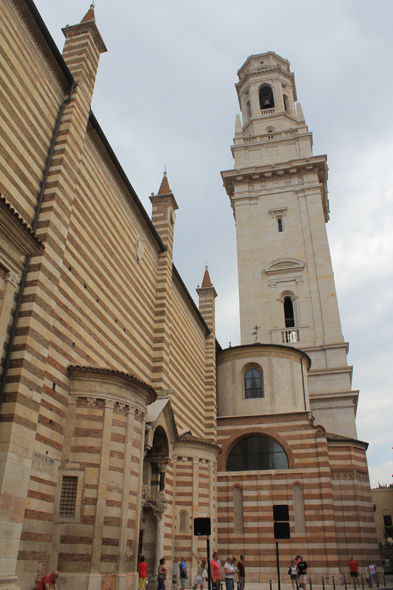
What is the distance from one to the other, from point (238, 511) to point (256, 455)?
2.76 m

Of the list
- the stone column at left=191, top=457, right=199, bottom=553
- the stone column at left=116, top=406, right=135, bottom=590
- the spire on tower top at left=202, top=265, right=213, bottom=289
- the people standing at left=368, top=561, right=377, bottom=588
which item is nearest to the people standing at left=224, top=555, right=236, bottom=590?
the stone column at left=191, top=457, right=199, bottom=553

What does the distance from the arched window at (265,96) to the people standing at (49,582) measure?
44.8 meters

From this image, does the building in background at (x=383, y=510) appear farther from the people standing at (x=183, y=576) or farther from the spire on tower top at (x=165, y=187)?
the spire on tower top at (x=165, y=187)

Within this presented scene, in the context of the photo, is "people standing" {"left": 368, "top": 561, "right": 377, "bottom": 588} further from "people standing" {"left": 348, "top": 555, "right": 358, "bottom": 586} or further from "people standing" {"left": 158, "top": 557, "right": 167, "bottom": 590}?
"people standing" {"left": 158, "top": 557, "right": 167, "bottom": 590}

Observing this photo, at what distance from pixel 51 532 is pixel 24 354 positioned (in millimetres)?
3885

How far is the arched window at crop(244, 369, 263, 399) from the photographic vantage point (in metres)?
26.5

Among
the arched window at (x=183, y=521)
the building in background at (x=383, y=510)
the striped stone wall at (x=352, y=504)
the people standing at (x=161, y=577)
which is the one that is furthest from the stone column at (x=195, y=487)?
the building in background at (x=383, y=510)

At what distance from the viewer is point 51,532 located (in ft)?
34.3

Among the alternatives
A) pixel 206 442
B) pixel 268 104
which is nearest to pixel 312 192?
pixel 268 104

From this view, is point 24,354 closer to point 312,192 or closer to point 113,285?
point 113,285

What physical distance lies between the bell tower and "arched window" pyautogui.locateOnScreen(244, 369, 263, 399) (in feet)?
18.7

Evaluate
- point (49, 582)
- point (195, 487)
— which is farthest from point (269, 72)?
point (49, 582)

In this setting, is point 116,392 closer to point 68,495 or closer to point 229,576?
point 68,495

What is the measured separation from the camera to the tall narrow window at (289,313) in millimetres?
36188
